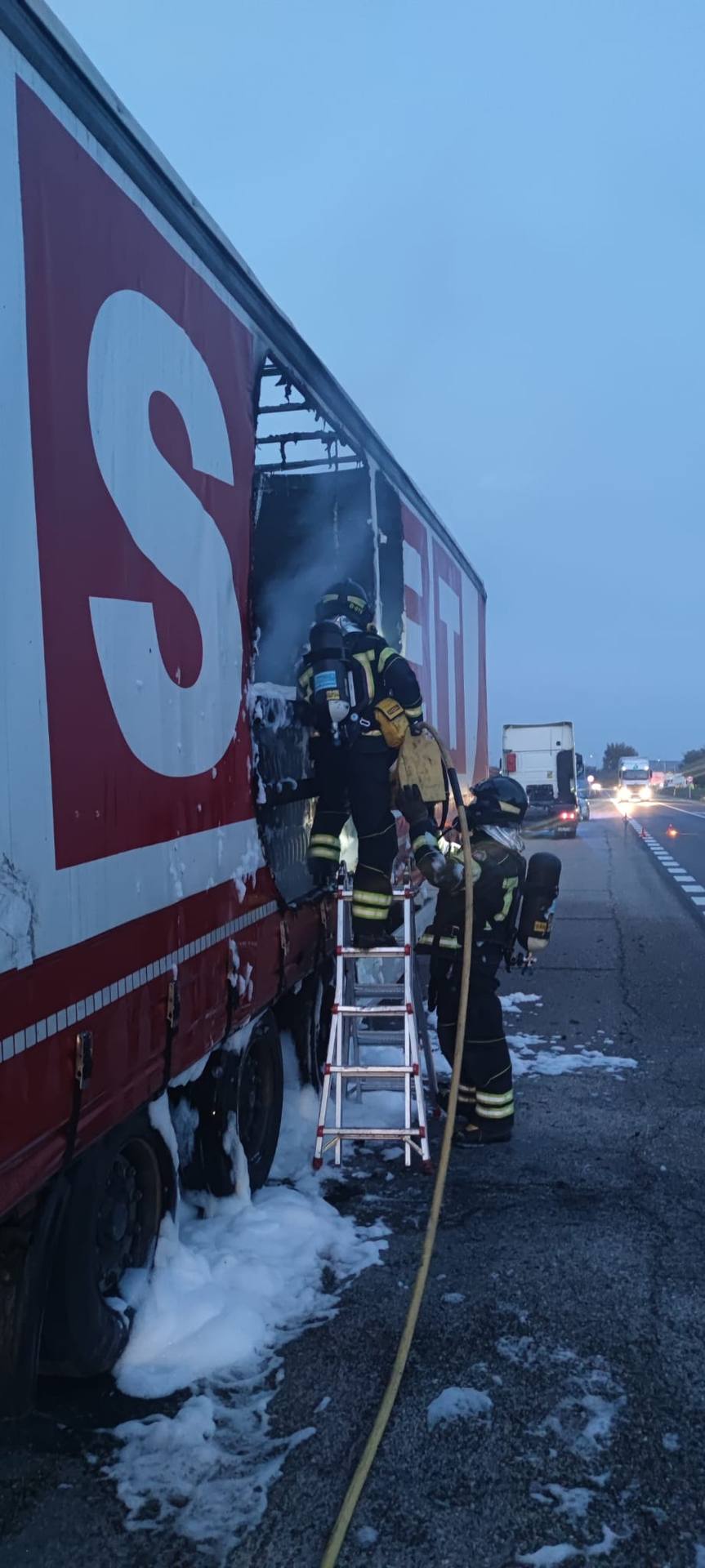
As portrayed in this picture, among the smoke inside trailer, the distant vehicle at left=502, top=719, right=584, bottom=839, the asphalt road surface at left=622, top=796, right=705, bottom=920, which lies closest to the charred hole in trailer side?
the smoke inside trailer

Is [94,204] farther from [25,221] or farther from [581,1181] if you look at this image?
[581,1181]

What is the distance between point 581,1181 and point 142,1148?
87.8 inches

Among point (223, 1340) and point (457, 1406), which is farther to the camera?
point (223, 1340)

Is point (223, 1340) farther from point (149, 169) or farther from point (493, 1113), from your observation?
point (149, 169)

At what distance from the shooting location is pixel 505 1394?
10.4 feet

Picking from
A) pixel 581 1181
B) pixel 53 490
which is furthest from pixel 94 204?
pixel 581 1181

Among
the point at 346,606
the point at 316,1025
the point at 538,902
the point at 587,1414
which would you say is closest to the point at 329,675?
the point at 346,606

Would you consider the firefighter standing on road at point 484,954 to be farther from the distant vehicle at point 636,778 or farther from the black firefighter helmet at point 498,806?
the distant vehicle at point 636,778

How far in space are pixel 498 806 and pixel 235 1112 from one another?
236cm

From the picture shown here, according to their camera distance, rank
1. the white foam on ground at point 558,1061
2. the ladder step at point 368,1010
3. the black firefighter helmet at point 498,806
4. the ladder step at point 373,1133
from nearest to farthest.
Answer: the ladder step at point 373,1133 < the ladder step at point 368,1010 < the black firefighter helmet at point 498,806 < the white foam on ground at point 558,1061

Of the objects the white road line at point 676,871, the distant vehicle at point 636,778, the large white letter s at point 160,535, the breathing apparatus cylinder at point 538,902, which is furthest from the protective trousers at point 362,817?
the distant vehicle at point 636,778

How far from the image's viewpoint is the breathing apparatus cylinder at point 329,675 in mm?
5180

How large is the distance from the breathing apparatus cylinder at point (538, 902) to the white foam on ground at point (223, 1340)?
1856mm

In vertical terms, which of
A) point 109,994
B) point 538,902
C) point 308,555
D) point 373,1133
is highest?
point 308,555
